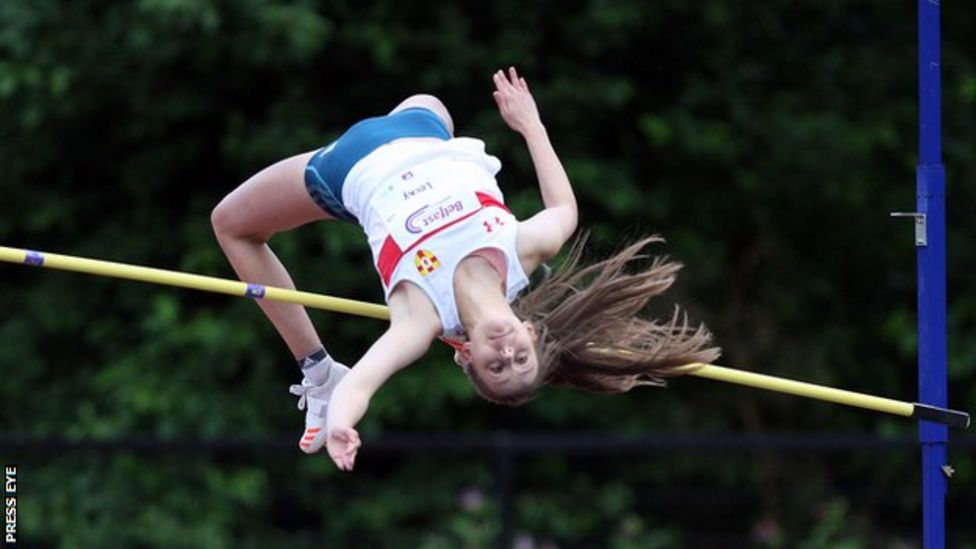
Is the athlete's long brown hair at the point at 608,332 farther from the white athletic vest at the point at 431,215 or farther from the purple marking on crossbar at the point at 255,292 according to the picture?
the purple marking on crossbar at the point at 255,292

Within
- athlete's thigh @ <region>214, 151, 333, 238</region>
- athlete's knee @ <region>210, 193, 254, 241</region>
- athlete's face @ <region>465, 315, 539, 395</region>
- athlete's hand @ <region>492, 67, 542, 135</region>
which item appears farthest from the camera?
athlete's knee @ <region>210, 193, 254, 241</region>

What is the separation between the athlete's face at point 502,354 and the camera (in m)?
5.18

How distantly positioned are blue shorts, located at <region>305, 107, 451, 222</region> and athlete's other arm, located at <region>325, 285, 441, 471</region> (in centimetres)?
44

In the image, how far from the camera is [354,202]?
18.1 ft

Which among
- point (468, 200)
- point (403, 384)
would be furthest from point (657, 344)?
point (403, 384)

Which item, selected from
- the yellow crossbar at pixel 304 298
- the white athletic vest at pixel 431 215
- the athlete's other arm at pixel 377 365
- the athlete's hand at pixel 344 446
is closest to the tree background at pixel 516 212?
the yellow crossbar at pixel 304 298

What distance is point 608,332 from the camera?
5.57m

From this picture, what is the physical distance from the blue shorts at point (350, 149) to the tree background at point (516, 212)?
10.2 ft

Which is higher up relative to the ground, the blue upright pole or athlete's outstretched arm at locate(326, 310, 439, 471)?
the blue upright pole

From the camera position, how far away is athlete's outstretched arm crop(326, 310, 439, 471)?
4.89 m

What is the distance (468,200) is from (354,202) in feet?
1.14

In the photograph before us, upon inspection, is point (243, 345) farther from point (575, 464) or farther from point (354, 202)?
point (354, 202)

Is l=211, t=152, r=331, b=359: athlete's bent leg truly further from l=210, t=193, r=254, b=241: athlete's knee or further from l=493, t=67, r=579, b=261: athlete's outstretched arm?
l=493, t=67, r=579, b=261: athlete's outstretched arm

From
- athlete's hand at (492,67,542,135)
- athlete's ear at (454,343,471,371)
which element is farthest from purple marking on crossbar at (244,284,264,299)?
athlete's hand at (492,67,542,135)
